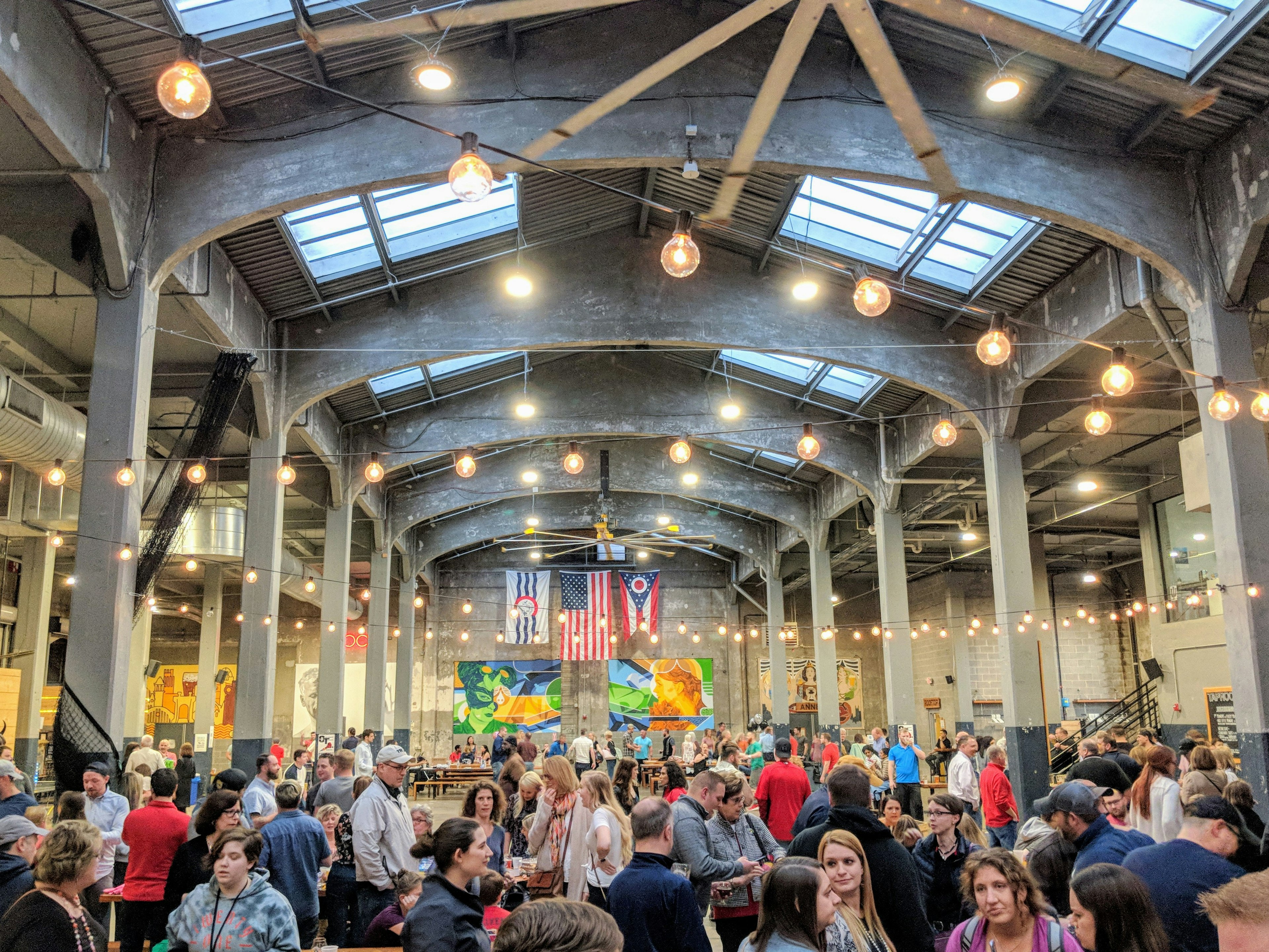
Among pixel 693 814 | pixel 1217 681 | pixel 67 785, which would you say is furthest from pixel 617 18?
pixel 1217 681

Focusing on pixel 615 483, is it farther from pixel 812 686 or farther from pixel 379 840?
pixel 379 840

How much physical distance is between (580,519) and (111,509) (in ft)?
59.3

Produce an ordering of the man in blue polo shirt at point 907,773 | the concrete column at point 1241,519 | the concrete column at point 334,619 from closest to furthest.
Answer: the concrete column at point 1241,519 < the man in blue polo shirt at point 907,773 < the concrete column at point 334,619

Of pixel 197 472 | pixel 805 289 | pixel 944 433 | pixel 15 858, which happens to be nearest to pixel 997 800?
pixel 944 433

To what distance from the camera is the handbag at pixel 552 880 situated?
6.93 metres

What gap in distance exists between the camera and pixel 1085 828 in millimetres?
4875

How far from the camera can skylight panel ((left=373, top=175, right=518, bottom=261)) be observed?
12.8 m

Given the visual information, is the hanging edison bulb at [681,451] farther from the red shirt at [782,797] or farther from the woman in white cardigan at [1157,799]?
the woman in white cardigan at [1157,799]

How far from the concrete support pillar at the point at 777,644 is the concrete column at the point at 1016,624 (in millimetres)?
12595

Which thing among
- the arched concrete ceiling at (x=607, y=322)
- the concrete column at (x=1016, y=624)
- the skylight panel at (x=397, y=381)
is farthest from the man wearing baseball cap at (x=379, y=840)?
the skylight panel at (x=397, y=381)

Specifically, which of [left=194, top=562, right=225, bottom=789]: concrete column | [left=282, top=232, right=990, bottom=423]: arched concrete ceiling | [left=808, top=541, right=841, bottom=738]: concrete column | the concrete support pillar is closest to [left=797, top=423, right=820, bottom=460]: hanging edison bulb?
[left=282, top=232, right=990, bottom=423]: arched concrete ceiling

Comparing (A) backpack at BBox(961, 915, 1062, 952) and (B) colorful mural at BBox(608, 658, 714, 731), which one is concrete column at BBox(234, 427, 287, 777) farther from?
(B) colorful mural at BBox(608, 658, 714, 731)

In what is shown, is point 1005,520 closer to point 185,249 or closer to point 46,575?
point 185,249

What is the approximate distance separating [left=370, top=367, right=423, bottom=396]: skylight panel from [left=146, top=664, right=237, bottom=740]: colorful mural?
883 inches
